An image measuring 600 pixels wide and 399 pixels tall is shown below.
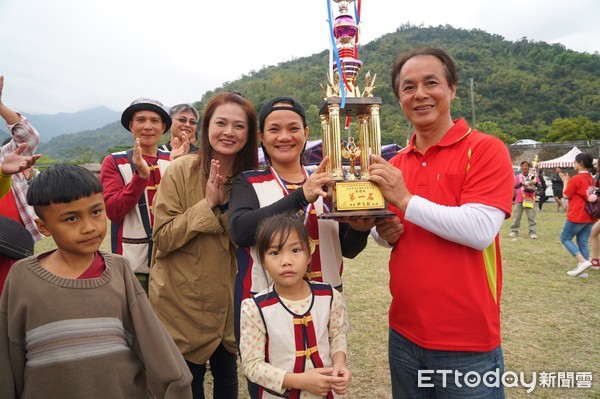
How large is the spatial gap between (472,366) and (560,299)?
4.85 m

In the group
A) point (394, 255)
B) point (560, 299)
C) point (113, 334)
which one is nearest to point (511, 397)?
point (394, 255)

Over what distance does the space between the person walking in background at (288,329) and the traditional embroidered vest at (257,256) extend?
95mm

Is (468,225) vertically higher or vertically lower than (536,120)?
lower

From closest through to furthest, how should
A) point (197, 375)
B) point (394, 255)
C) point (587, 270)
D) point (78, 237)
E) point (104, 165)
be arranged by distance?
point (78, 237) → point (394, 255) → point (197, 375) → point (104, 165) → point (587, 270)

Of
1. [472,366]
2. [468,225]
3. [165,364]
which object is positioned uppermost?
[468,225]

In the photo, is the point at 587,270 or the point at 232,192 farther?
the point at 587,270

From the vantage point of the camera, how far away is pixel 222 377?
2.41m

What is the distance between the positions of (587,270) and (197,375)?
24.2ft

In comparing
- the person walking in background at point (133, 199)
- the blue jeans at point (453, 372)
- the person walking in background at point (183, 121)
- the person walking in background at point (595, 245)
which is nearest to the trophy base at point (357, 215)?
the blue jeans at point (453, 372)

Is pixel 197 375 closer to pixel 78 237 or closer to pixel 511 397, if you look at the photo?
pixel 78 237

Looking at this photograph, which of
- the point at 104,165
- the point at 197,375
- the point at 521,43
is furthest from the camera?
the point at 521,43

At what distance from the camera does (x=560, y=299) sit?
5387 millimetres

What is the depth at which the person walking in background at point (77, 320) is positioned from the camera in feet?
4.29

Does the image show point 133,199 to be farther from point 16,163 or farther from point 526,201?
point 526,201
